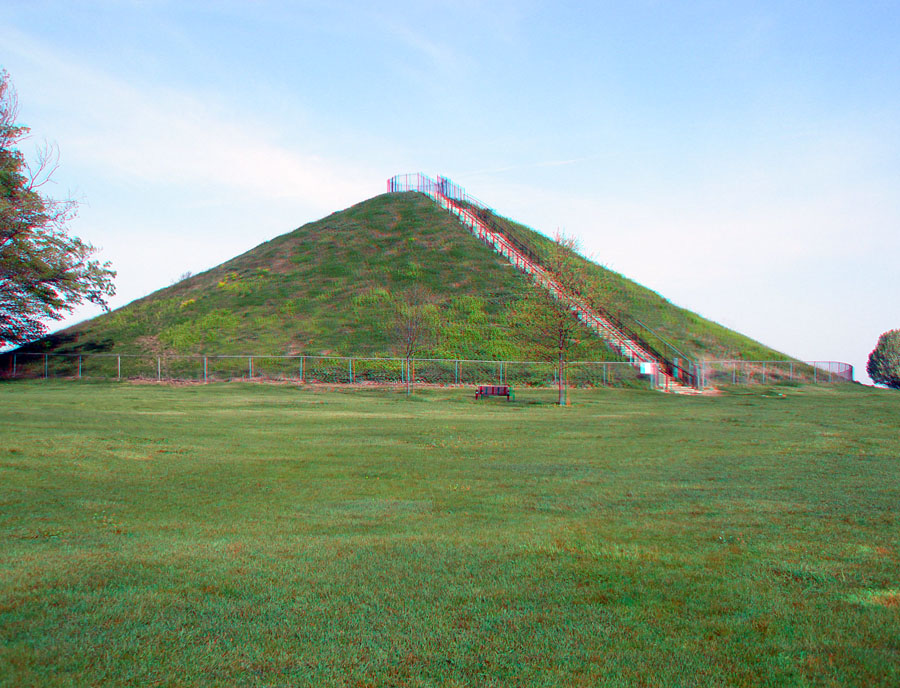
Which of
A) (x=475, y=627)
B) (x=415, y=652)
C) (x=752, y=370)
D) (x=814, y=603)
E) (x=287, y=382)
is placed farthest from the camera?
(x=752, y=370)

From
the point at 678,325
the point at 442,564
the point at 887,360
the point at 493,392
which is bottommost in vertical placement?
the point at 442,564

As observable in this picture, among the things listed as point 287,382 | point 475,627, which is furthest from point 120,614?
point 287,382

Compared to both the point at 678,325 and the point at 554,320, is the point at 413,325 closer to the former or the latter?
the point at 554,320

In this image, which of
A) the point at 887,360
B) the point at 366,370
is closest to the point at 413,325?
the point at 366,370

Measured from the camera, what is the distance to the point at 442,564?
6137 mm

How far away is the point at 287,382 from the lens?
39.0 metres

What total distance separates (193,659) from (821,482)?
387 inches

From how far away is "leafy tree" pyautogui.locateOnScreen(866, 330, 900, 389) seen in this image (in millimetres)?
47750

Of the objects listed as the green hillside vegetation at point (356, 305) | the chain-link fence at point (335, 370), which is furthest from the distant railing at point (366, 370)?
the green hillside vegetation at point (356, 305)

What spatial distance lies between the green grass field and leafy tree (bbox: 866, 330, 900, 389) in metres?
39.9

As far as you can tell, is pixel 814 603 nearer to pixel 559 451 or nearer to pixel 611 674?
pixel 611 674

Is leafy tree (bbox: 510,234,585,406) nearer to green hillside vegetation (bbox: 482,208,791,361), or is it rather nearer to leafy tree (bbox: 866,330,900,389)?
green hillside vegetation (bbox: 482,208,791,361)

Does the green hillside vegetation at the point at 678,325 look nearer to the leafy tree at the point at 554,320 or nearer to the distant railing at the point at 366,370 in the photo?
the distant railing at the point at 366,370

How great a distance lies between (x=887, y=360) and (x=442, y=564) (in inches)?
2054
